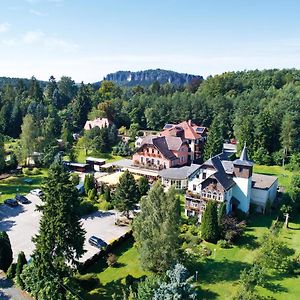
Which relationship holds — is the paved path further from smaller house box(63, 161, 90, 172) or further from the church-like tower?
smaller house box(63, 161, 90, 172)

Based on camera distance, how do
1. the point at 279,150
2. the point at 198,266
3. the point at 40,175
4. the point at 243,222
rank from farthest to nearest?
the point at 279,150 → the point at 40,175 → the point at 243,222 → the point at 198,266

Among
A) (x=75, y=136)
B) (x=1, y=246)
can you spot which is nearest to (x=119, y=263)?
(x=1, y=246)

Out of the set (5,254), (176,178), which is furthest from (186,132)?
(5,254)

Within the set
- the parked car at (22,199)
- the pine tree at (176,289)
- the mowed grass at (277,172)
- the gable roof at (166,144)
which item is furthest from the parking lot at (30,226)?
the mowed grass at (277,172)

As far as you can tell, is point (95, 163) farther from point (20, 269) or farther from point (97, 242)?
point (20, 269)

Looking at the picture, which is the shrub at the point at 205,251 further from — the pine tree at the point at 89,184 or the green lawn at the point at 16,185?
the green lawn at the point at 16,185

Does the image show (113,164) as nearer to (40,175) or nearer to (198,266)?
(40,175)
